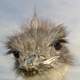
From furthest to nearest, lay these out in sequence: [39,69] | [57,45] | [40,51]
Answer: [57,45] < [40,51] < [39,69]

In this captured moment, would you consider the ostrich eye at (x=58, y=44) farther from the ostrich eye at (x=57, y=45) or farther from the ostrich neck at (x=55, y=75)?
the ostrich neck at (x=55, y=75)

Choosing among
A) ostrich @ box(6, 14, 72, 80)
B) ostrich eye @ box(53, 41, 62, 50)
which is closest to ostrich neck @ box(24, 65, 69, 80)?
ostrich @ box(6, 14, 72, 80)

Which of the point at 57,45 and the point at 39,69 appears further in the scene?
the point at 57,45

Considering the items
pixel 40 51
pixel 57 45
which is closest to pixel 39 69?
pixel 40 51

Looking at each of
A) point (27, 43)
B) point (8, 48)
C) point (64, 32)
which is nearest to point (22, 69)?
point (27, 43)

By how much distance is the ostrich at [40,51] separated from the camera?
13.5 feet

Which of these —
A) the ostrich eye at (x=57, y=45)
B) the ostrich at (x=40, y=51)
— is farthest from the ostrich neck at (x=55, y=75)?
the ostrich eye at (x=57, y=45)

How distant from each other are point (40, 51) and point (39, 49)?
4 cm

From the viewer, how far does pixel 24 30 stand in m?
4.68

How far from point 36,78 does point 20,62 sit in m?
0.30

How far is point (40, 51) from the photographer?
4.28 meters

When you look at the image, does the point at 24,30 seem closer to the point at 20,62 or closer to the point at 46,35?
the point at 46,35

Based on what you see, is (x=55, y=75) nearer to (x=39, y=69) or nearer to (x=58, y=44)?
(x=39, y=69)

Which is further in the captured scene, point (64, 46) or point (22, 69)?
point (64, 46)
